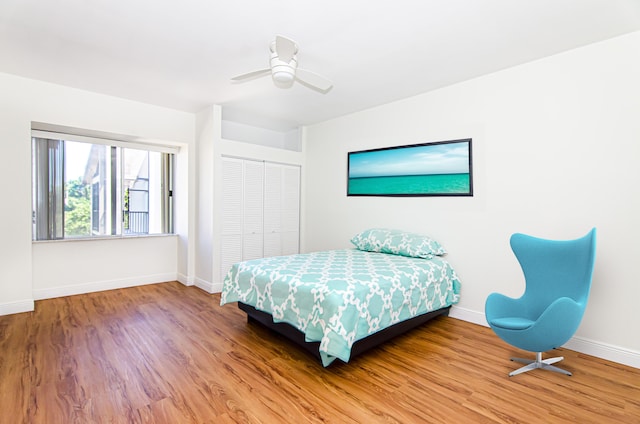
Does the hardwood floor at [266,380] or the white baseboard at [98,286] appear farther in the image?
the white baseboard at [98,286]

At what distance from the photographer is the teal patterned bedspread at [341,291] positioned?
2.21 meters

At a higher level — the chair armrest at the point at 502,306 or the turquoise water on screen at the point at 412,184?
the turquoise water on screen at the point at 412,184

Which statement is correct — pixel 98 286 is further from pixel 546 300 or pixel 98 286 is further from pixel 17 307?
pixel 546 300

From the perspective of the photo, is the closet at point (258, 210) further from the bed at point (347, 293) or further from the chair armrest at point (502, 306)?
the chair armrest at point (502, 306)

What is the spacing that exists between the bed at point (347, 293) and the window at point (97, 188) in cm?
241

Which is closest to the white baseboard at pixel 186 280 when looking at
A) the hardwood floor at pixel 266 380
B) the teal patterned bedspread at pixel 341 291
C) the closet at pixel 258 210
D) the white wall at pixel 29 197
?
the white wall at pixel 29 197

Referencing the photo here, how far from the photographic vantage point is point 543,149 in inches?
112

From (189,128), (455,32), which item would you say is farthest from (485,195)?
(189,128)

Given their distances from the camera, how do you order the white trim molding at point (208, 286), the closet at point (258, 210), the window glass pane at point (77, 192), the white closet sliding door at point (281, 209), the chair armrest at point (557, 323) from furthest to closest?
the white closet sliding door at point (281, 209) → the closet at point (258, 210) → the white trim molding at point (208, 286) → the window glass pane at point (77, 192) → the chair armrest at point (557, 323)

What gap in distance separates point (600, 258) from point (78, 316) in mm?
4896

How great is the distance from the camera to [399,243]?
359 cm

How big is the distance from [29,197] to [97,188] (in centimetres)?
88

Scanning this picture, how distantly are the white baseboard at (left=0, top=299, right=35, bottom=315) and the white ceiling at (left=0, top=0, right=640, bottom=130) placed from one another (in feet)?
7.94

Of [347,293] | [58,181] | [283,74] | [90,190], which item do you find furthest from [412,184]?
[58,181]
